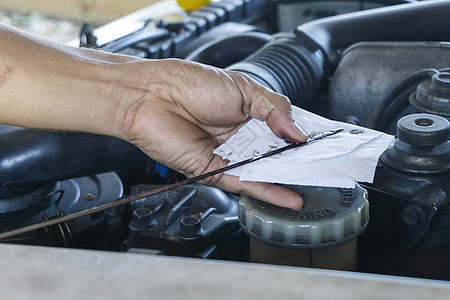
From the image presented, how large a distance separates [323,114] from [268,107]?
487 mm

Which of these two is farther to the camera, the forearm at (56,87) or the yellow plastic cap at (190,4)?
the yellow plastic cap at (190,4)

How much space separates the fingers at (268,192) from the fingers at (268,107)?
12 cm

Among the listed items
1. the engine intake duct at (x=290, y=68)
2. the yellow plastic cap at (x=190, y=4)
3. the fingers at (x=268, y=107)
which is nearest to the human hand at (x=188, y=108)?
the fingers at (x=268, y=107)

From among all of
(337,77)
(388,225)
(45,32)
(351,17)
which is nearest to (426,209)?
(388,225)

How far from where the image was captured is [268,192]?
794 mm

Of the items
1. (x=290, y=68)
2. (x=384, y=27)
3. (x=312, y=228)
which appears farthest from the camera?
(x=384, y=27)

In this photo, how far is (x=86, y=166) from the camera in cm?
102

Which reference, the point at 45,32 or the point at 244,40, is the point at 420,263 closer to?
the point at 244,40

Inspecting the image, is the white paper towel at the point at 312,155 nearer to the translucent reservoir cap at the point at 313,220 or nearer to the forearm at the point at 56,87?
the translucent reservoir cap at the point at 313,220

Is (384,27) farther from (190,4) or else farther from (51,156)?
(51,156)

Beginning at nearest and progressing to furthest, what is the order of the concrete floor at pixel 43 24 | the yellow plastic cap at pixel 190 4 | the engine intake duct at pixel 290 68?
the engine intake duct at pixel 290 68
the yellow plastic cap at pixel 190 4
the concrete floor at pixel 43 24

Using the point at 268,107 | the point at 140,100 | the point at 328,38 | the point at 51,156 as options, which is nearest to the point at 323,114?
the point at 328,38

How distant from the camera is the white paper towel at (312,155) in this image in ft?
2.61

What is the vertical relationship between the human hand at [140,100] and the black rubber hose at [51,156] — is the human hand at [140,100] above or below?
above
